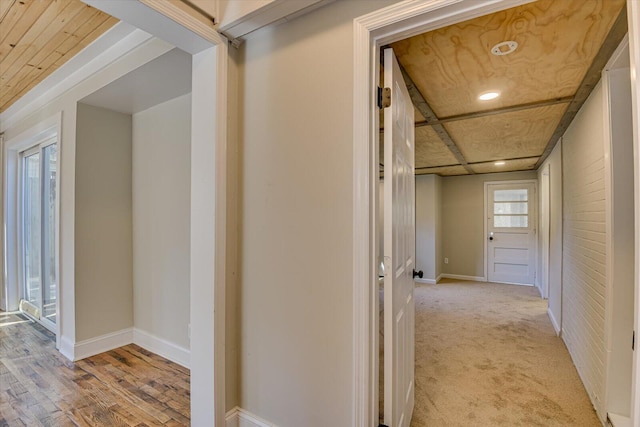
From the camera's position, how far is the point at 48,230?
3.32m

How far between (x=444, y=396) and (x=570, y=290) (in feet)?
5.82

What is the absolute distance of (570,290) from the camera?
2850 mm

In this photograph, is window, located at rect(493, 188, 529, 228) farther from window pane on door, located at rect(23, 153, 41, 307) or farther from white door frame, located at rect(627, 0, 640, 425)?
window pane on door, located at rect(23, 153, 41, 307)

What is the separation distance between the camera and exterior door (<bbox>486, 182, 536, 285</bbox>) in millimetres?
5766

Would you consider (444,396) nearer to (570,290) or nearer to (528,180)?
(570,290)

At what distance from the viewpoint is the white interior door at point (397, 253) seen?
4.35 feet

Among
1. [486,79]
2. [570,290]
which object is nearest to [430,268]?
[570,290]

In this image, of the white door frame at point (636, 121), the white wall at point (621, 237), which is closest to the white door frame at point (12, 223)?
the white door frame at point (636, 121)

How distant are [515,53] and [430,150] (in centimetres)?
232

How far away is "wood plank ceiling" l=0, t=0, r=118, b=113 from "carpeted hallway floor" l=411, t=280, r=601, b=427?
3.32 metres

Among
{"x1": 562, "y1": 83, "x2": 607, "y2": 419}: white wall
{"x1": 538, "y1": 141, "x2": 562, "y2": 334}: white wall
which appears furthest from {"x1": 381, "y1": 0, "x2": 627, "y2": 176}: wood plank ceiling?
{"x1": 538, "y1": 141, "x2": 562, "y2": 334}: white wall

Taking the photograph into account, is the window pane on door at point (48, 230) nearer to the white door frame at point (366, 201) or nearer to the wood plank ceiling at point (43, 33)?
the wood plank ceiling at point (43, 33)

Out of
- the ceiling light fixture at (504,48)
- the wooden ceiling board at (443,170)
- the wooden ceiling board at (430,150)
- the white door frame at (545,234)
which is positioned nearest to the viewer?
the ceiling light fixture at (504,48)

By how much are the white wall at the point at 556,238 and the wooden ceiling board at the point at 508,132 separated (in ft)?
0.82
